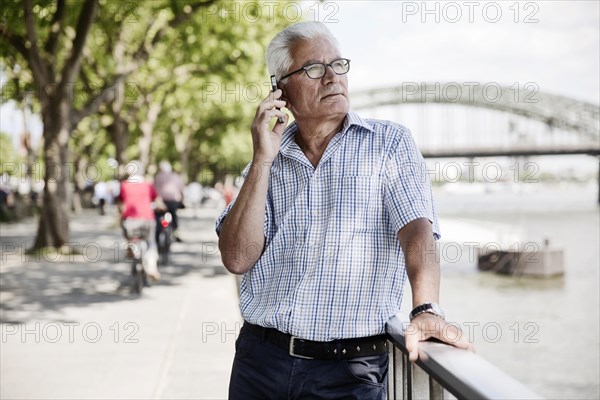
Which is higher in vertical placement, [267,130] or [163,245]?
[267,130]

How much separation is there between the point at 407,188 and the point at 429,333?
1.50 ft

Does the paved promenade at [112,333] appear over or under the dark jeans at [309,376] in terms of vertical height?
under

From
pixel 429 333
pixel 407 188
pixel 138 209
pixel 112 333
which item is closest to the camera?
pixel 429 333

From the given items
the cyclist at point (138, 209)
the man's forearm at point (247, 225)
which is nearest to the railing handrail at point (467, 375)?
the man's forearm at point (247, 225)

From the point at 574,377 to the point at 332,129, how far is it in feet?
65.1

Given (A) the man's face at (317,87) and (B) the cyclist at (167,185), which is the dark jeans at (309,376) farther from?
(B) the cyclist at (167,185)

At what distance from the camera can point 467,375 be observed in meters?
1.67

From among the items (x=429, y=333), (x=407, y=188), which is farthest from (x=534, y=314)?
(x=429, y=333)

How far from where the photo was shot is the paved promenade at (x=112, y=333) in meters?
6.13

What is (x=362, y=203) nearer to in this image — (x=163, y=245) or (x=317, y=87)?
(x=317, y=87)

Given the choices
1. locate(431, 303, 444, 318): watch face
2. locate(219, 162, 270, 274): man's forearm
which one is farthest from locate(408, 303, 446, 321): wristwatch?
locate(219, 162, 270, 274): man's forearm

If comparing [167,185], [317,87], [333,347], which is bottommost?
[333,347]

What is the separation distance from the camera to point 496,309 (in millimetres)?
29031

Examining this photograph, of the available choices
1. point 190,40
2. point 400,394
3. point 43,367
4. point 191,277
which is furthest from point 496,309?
point 400,394
